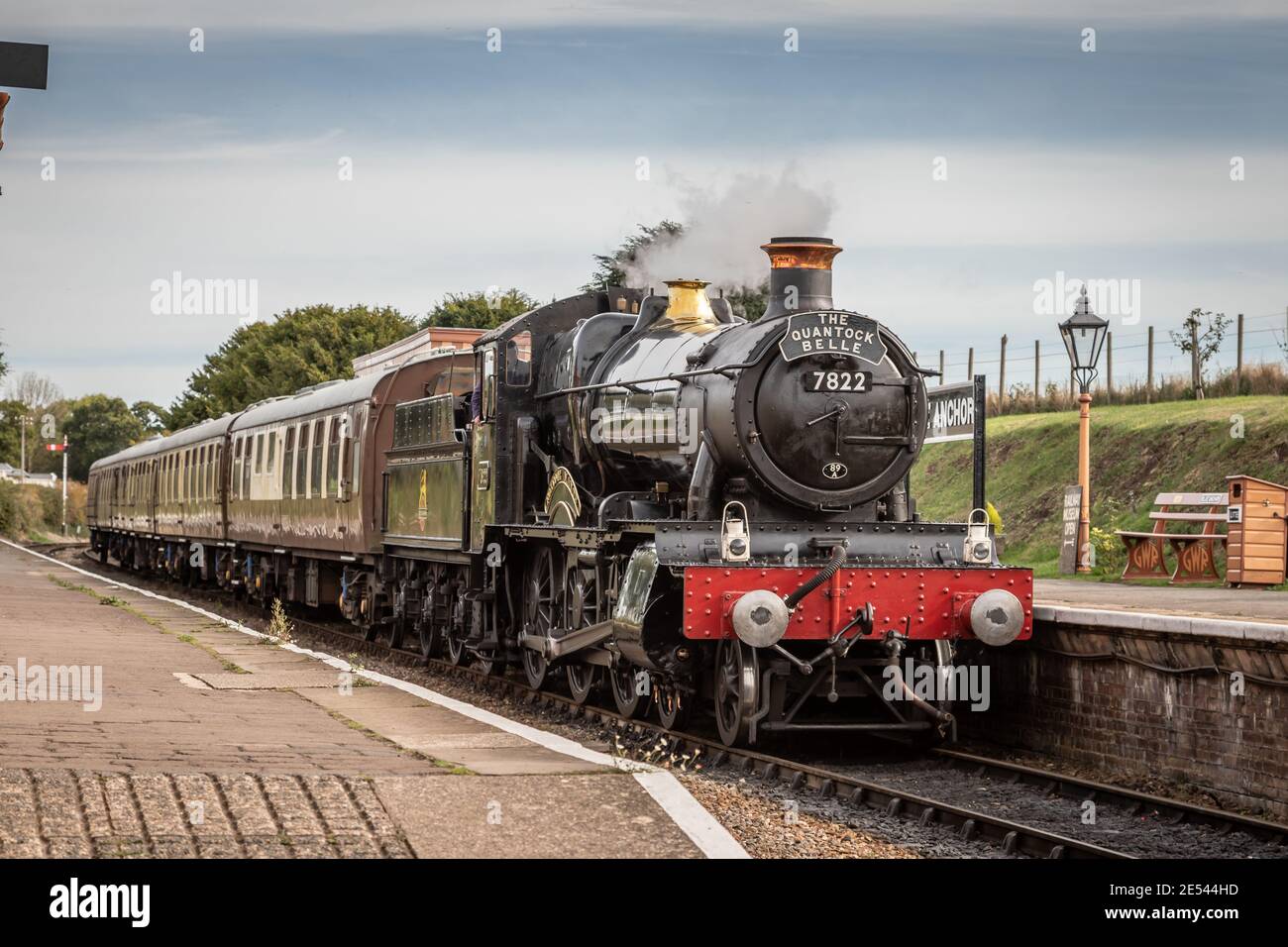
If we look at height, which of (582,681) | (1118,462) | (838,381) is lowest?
(582,681)

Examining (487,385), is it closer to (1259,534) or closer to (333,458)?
(333,458)

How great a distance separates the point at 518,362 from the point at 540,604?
2216 millimetres

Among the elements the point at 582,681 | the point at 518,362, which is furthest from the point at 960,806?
the point at 518,362

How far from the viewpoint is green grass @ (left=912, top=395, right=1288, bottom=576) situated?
2295cm

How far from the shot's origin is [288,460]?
2327cm

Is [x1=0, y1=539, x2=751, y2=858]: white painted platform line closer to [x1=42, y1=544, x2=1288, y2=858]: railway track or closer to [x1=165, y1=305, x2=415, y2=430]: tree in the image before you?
[x1=42, y1=544, x2=1288, y2=858]: railway track

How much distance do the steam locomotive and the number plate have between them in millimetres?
15

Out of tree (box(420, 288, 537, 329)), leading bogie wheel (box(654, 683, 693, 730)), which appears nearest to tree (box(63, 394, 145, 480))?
tree (box(420, 288, 537, 329))

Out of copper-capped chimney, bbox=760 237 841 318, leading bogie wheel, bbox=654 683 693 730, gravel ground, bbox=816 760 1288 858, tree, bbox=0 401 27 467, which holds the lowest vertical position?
gravel ground, bbox=816 760 1288 858

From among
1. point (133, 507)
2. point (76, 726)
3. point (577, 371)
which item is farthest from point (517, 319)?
point (133, 507)

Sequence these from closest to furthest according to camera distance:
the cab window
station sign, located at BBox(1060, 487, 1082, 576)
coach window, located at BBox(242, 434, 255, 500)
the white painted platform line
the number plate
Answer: the white painted platform line < the number plate < the cab window < station sign, located at BBox(1060, 487, 1082, 576) < coach window, located at BBox(242, 434, 255, 500)
